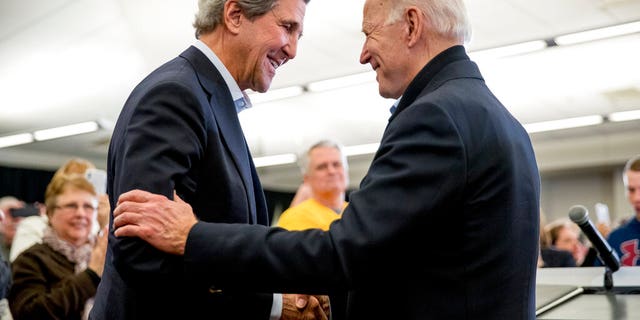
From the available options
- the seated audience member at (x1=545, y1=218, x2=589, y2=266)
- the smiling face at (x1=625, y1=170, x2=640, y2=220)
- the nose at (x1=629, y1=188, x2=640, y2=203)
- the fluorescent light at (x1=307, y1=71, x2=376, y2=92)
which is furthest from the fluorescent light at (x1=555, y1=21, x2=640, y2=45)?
the nose at (x1=629, y1=188, x2=640, y2=203)

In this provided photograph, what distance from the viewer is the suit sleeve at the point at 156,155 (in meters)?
1.35

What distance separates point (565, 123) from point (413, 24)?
10381 millimetres

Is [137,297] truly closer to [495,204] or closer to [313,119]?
[495,204]

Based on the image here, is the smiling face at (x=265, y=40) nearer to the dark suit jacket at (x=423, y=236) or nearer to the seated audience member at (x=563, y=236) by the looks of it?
the dark suit jacket at (x=423, y=236)

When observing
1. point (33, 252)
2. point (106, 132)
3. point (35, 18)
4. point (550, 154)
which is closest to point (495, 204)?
point (33, 252)

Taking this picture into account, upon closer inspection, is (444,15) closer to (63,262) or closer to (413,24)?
(413,24)

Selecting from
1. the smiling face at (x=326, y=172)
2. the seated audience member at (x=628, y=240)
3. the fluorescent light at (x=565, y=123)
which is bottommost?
the seated audience member at (x=628, y=240)

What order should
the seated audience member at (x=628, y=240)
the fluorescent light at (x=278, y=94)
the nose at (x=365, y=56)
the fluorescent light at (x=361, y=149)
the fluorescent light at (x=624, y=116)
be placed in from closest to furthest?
the nose at (x=365, y=56), the seated audience member at (x=628, y=240), the fluorescent light at (x=278, y=94), the fluorescent light at (x=624, y=116), the fluorescent light at (x=361, y=149)

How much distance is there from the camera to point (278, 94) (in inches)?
374

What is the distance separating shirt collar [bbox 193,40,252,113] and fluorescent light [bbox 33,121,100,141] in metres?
9.69

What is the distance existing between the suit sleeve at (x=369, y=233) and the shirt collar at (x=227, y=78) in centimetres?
41

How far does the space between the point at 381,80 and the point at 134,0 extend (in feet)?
17.4

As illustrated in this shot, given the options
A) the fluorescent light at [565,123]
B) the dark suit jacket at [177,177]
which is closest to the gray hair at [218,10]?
the dark suit jacket at [177,177]

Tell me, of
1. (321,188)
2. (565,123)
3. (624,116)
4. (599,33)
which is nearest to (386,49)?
(321,188)
